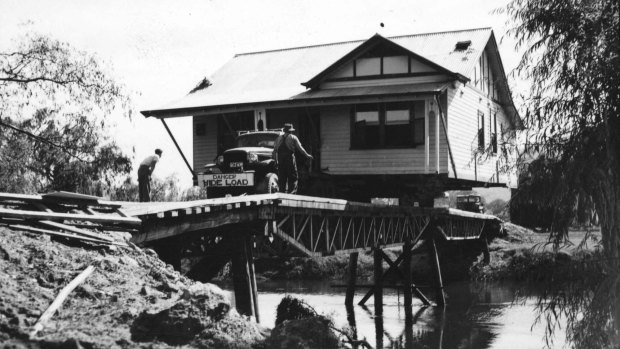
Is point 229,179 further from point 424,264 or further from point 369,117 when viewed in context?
point 424,264

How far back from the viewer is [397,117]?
24453mm

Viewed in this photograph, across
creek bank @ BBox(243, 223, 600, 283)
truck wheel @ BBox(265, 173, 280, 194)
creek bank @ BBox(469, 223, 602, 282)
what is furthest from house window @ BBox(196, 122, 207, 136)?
creek bank @ BBox(243, 223, 600, 283)

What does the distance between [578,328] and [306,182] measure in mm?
12974

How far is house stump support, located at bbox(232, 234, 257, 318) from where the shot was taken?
50.6ft

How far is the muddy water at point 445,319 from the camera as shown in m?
21.9

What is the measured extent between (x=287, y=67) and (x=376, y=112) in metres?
6.26

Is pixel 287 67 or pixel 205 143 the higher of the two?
pixel 287 67

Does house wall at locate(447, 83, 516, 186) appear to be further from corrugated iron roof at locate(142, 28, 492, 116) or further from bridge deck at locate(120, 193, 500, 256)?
bridge deck at locate(120, 193, 500, 256)

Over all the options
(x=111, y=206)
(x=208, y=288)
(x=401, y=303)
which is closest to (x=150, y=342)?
(x=208, y=288)

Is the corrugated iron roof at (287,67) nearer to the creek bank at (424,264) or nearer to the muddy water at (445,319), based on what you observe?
the muddy water at (445,319)

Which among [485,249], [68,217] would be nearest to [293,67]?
[485,249]

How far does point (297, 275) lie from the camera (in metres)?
39.6

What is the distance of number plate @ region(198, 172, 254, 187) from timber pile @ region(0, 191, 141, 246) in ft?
23.4

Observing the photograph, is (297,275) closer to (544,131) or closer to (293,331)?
(544,131)
